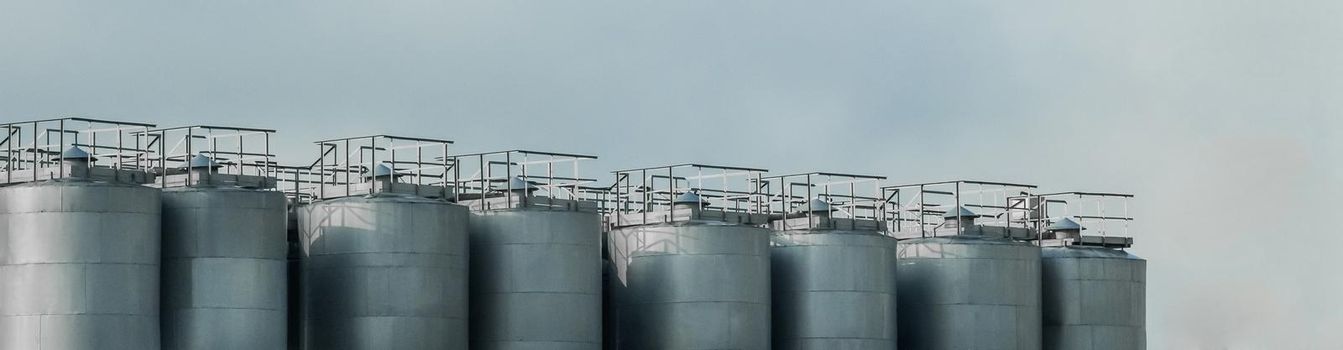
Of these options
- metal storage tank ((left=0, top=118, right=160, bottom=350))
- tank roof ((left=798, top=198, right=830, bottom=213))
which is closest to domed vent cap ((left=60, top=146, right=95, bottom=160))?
metal storage tank ((left=0, top=118, right=160, bottom=350))

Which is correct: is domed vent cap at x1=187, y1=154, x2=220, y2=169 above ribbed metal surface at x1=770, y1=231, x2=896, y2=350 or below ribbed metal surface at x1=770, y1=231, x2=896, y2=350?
above

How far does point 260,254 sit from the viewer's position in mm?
60000

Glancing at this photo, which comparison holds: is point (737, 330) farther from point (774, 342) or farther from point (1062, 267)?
point (1062, 267)

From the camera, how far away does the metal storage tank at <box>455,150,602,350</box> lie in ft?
214

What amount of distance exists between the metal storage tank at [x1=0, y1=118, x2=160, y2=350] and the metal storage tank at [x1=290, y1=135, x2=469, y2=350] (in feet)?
18.3

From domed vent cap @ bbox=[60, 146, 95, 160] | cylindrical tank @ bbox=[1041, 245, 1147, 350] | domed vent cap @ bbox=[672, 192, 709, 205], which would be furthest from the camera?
cylindrical tank @ bbox=[1041, 245, 1147, 350]

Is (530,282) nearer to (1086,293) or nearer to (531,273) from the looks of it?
(531,273)

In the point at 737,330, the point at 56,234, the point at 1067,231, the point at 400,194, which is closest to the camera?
the point at 56,234

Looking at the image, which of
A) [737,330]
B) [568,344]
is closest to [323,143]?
[568,344]

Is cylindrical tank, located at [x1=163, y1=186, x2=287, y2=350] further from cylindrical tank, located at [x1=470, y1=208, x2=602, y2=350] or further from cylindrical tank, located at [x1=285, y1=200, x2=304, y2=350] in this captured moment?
cylindrical tank, located at [x1=470, y1=208, x2=602, y2=350]

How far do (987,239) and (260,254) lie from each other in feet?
84.8

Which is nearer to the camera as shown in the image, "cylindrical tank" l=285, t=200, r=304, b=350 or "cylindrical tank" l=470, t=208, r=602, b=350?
"cylindrical tank" l=285, t=200, r=304, b=350

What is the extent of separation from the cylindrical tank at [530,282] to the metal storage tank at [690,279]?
251 centimetres

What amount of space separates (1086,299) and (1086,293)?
20 centimetres
